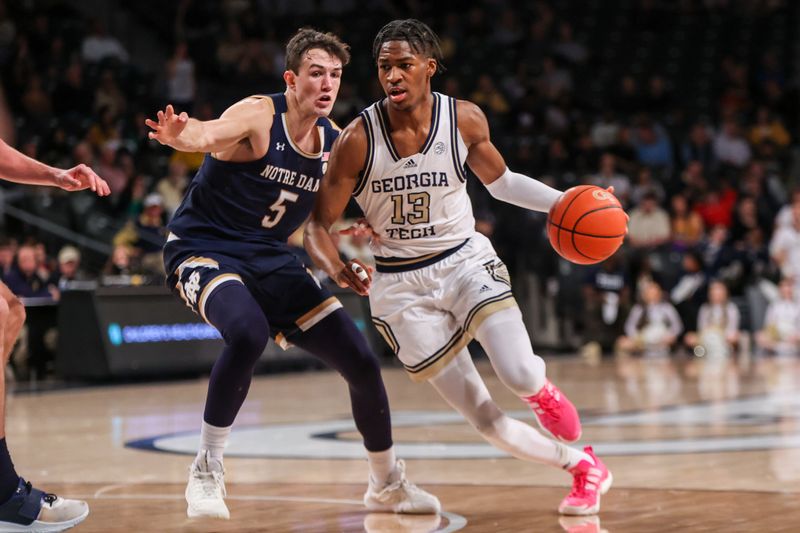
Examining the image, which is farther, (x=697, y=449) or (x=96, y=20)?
(x=96, y=20)

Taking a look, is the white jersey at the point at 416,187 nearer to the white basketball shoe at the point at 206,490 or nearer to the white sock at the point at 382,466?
the white sock at the point at 382,466

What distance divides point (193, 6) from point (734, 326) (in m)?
10.00

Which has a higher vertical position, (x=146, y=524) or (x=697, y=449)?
(x=146, y=524)

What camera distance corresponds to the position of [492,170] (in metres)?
5.84

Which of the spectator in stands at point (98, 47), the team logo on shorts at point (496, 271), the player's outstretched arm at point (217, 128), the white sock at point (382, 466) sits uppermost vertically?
the spectator in stands at point (98, 47)

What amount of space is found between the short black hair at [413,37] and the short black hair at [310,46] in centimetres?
16

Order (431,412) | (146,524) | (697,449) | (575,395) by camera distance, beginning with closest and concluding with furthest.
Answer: (146,524) → (697,449) → (431,412) → (575,395)

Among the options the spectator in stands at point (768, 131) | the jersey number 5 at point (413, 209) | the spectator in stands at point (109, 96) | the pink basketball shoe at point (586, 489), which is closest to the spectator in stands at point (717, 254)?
the spectator in stands at point (768, 131)

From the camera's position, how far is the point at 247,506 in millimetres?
5859

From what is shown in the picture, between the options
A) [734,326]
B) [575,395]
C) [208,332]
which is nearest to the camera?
[575,395]

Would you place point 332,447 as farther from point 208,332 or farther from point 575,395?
point 208,332

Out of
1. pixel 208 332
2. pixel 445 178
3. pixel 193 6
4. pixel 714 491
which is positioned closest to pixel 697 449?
pixel 714 491

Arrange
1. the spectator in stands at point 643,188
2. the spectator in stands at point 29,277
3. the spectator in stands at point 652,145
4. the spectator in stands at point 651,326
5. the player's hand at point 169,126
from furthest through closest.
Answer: the spectator in stands at point 652,145 < the spectator in stands at point 643,188 < the spectator in stands at point 651,326 < the spectator in stands at point 29,277 < the player's hand at point 169,126

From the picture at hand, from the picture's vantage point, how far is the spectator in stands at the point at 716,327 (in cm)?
1617
